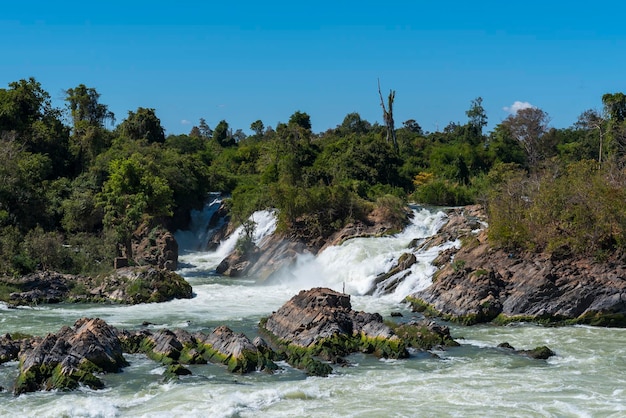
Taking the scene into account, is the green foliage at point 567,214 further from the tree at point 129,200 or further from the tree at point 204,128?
the tree at point 204,128

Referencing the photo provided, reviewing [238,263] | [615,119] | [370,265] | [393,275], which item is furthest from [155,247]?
[615,119]

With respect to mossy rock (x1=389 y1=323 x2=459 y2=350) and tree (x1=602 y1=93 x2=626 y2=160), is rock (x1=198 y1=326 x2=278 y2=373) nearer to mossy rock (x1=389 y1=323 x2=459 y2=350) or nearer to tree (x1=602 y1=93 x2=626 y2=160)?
mossy rock (x1=389 y1=323 x2=459 y2=350)

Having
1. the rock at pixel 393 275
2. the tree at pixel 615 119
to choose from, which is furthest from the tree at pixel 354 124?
the rock at pixel 393 275

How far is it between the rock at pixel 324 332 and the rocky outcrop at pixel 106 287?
33.5 ft

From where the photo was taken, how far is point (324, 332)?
2494cm

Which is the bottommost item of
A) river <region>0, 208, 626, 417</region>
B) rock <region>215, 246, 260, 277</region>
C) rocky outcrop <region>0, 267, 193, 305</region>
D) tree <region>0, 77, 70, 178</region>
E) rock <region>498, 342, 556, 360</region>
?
river <region>0, 208, 626, 417</region>

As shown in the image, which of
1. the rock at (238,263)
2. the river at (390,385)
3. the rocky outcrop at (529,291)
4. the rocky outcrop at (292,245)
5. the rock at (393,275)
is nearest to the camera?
the river at (390,385)

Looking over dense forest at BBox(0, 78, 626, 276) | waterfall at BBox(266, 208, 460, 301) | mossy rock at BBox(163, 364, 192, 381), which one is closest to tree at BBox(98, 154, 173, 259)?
dense forest at BBox(0, 78, 626, 276)

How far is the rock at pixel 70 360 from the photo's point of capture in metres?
20.4

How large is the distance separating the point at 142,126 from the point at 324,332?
55.6m

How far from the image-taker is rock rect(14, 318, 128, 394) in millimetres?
20375

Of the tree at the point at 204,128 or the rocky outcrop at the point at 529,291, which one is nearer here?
the rocky outcrop at the point at 529,291

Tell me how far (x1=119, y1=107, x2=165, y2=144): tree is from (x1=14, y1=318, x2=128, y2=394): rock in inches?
2104

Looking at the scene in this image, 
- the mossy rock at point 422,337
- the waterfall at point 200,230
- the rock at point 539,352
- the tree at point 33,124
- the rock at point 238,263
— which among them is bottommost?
the rock at point 539,352
